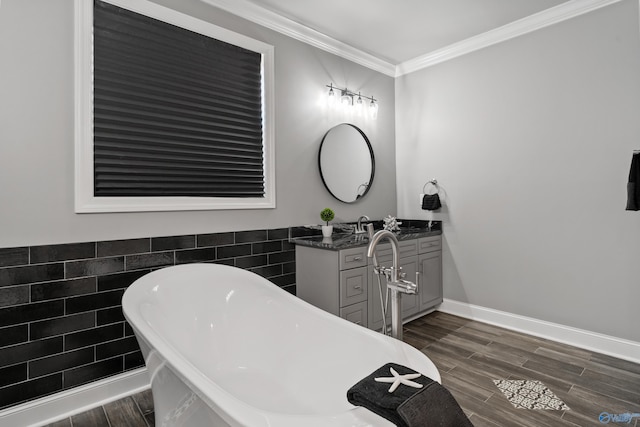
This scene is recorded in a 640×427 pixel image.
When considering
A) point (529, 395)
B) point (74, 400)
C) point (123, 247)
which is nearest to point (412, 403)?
point (529, 395)

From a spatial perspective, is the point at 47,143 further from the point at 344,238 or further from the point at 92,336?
the point at 344,238

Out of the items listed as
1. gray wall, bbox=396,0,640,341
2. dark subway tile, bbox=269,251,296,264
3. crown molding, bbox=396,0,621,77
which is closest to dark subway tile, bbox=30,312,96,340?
dark subway tile, bbox=269,251,296,264

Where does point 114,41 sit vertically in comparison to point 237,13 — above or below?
below

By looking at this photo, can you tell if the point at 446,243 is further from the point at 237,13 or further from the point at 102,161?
the point at 102,161

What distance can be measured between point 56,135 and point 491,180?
11.2 feet

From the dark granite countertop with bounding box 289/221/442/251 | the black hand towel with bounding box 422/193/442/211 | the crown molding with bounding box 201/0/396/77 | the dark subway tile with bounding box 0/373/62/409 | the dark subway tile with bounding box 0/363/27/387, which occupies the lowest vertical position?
the dark subway tile with bounding box 0/373/62/409

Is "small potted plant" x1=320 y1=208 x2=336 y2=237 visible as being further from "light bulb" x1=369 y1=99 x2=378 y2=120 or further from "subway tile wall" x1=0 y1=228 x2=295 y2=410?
"light bulb" x1=369 y1=99 x2=378 y2=120

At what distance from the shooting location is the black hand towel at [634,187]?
230 centimetres

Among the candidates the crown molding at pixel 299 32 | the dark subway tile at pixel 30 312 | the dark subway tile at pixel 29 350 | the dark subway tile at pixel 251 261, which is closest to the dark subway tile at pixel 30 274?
the dark subway tile at pixel 30 312

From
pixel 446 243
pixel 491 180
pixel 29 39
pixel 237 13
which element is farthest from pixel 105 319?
pixel 491 180

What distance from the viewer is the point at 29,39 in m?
1.85

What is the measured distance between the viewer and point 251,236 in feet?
8.98

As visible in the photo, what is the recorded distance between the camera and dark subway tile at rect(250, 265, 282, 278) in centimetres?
277

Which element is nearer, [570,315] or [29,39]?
[29,39]
